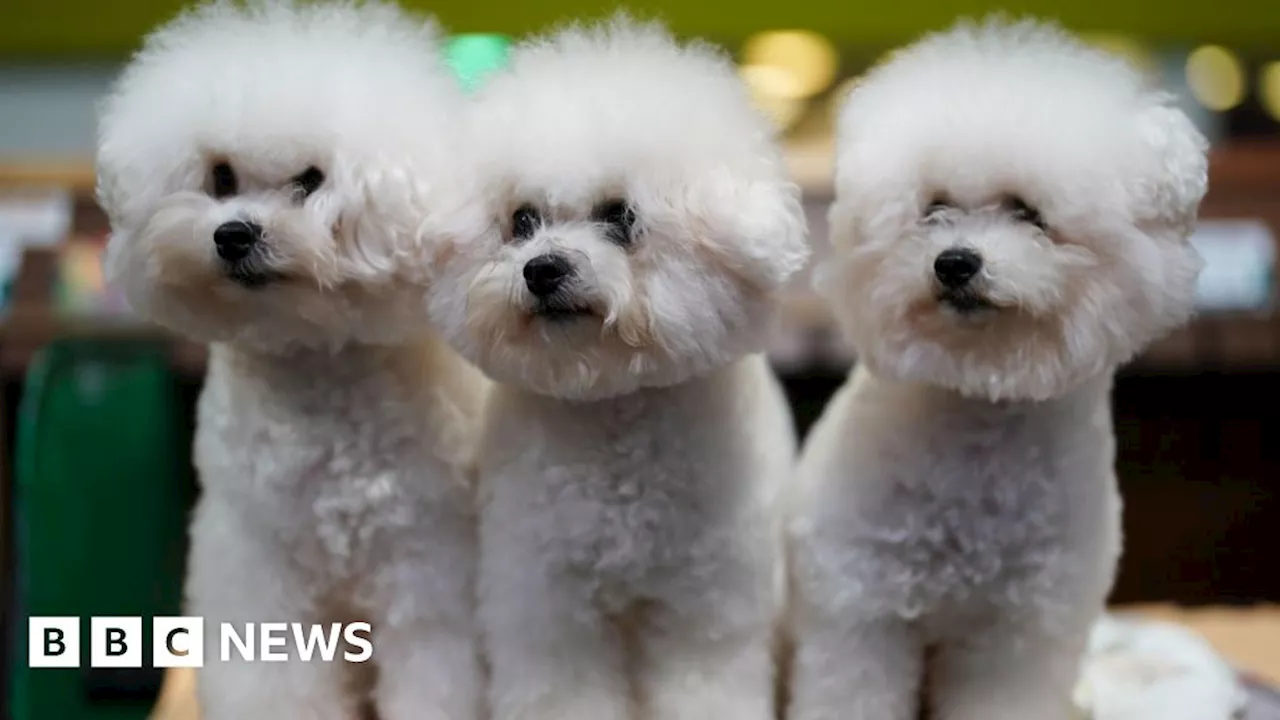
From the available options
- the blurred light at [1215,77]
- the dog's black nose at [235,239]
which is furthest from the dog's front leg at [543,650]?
the blurred light at [1215,77]

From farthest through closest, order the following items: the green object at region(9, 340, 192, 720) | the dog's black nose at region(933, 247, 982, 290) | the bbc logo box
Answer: the green object at region(9, 340, 192, 720) < the bbc logo box < the dog's black nose at region(933, 247, 982, 290)

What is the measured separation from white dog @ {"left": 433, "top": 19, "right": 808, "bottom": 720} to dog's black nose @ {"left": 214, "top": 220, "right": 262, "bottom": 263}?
145 mm

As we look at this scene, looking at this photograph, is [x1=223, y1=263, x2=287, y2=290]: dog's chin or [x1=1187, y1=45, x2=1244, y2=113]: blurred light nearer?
[x1=223, y1=263, x2=287, y2=290]: dog's chin

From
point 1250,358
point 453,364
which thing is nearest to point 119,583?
point 453,364

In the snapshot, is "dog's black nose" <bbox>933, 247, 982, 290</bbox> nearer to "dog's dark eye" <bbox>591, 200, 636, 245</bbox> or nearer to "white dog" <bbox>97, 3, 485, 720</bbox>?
"dog's dark eye" <bbox>591, 200, 636, 245</bbox>

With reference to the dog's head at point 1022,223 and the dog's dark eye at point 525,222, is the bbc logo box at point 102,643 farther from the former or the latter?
the dog's head at point 1022,223

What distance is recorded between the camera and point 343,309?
0.91 meters

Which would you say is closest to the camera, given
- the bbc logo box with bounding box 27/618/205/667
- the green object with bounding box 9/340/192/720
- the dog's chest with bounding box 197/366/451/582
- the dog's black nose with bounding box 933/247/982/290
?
the dog's black nose with bounding box 933/247/982/290

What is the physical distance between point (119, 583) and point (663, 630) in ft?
2.72

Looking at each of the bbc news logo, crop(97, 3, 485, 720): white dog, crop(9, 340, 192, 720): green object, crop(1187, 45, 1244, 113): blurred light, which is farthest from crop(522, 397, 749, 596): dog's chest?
crop(1187, 45, 1244, 113): blurred light

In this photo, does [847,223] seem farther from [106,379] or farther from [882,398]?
[106,379]

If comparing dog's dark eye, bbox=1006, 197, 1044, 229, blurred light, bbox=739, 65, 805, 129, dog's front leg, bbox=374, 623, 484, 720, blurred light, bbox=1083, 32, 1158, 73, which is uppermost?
blurred light, bbox=1083, 32, 1158, 73

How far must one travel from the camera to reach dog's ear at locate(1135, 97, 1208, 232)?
86cm

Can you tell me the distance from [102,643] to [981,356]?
0.95m
